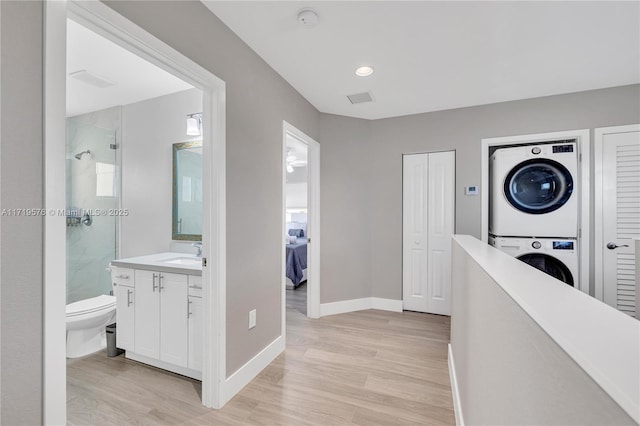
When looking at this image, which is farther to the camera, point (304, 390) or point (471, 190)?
point (471, 190)

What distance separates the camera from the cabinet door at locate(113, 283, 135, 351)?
2299 mm

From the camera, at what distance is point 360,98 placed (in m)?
3.08

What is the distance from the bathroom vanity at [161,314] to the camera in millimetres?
2053

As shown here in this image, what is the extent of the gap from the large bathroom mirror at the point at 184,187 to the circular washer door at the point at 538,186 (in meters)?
3.31

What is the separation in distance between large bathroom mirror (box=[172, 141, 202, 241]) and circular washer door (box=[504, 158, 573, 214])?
3315 mm

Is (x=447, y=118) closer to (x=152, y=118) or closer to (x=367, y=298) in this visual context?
(x=367, y=298)

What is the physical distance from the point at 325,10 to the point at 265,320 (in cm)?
231

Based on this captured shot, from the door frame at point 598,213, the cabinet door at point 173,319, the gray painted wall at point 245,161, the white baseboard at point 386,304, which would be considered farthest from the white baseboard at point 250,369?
the door frame at point 598,213

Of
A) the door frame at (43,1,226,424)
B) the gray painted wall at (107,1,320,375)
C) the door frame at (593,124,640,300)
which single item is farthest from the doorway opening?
the door frame at (593,124,640,300)

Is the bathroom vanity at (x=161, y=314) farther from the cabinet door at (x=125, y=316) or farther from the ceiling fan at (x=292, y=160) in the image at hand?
the ceiling fan at (x=292, y=160)

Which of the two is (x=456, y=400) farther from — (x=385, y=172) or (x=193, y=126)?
(x=193, y=126)

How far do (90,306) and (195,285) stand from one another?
124cm

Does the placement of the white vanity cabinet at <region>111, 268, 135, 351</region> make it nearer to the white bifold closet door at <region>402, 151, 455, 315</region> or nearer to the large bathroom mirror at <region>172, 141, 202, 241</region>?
the large bathroom mirror at <region>172, 141, 202, 241</region>

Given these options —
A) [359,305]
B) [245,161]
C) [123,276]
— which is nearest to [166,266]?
[123,276]
